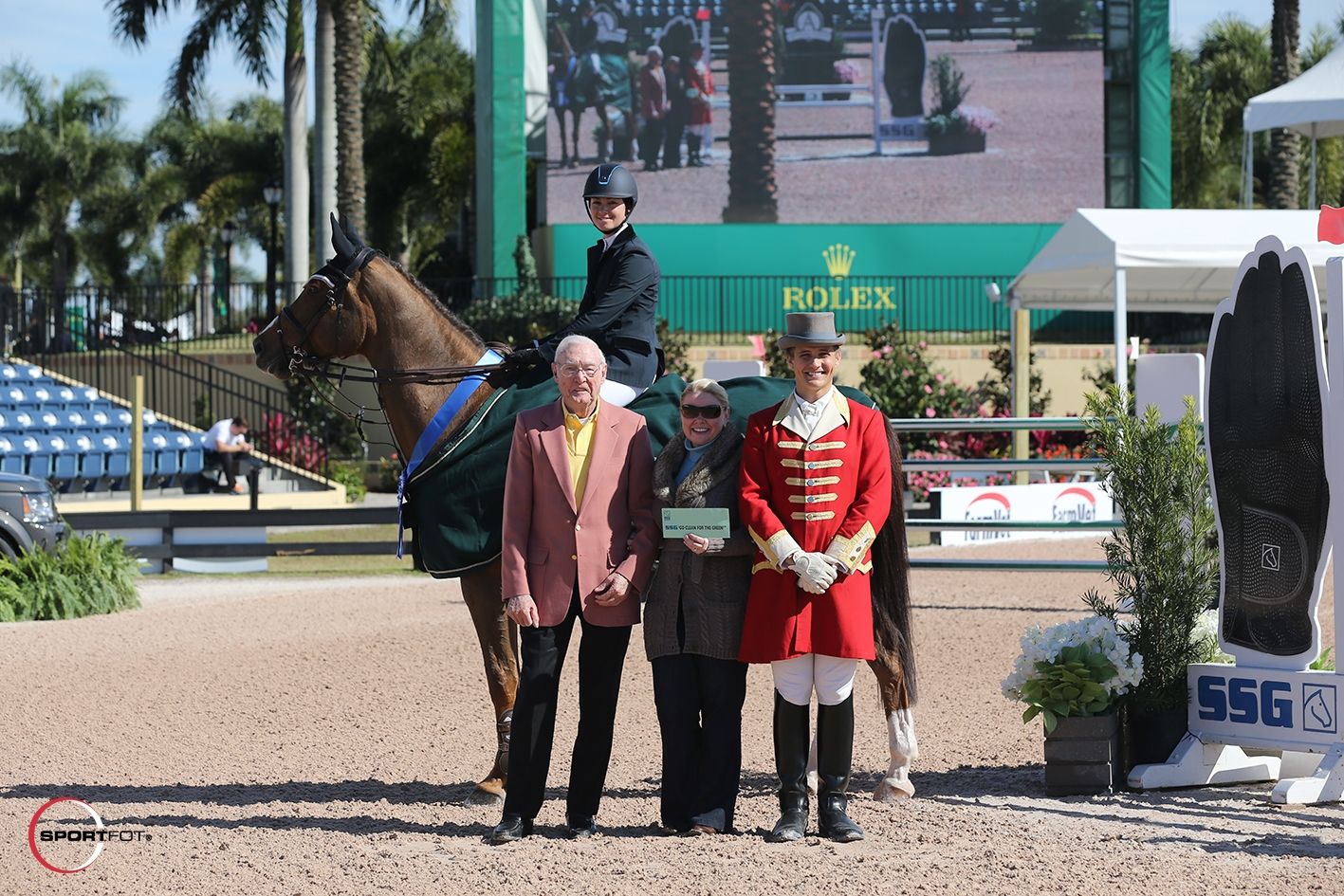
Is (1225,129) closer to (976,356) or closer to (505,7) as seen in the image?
(976,356)

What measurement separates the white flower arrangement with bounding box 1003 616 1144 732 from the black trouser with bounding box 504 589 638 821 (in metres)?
1.79

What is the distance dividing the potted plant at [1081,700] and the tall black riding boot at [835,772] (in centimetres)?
107

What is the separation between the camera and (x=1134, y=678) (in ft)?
22.1

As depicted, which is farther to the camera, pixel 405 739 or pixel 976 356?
pixel 976 356

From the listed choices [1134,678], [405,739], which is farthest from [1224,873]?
[405,739]

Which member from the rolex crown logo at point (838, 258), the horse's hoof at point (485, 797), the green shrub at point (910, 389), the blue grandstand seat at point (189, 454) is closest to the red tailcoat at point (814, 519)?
the horse's hoof at point (485, 797)

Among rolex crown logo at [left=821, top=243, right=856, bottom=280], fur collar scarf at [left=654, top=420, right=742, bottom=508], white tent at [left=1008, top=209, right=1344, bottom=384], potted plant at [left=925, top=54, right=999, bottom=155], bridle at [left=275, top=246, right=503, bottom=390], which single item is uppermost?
potted plant at [left=925, top=54, right=999, bottom=155]

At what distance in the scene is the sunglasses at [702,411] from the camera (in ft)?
20.0

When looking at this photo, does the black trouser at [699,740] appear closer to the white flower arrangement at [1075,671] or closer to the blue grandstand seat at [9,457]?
the white flower arrangement at [1075,671]

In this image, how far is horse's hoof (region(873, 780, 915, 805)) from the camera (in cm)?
655

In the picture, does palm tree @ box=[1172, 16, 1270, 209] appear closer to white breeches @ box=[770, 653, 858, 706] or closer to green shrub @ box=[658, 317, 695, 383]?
green shrub @ box=[658, 317, 695, 383]

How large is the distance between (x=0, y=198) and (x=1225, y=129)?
38778mm

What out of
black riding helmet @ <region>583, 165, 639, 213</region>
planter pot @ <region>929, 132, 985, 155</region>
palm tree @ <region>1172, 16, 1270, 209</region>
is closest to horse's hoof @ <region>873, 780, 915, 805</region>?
black riding helmet @ <region>583, 165, 639, 213</region>

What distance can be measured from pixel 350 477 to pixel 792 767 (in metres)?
18.5
